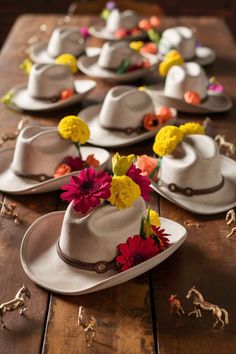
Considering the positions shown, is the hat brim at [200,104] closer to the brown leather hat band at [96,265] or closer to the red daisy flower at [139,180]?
the red daisy flower at [139,180]

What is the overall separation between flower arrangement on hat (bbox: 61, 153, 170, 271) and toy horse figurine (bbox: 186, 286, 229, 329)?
0.13m

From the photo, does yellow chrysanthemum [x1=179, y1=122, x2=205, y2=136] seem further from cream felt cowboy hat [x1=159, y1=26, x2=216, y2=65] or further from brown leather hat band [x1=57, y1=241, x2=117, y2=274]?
cream felt cowboy hat [x1=159, y1=26, x2=216, y2=65]

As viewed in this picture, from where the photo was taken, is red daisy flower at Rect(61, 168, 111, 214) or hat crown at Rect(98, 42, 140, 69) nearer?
red daisy flower at Rect(61, 168, 111, 214)

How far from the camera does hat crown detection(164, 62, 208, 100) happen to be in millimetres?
2146

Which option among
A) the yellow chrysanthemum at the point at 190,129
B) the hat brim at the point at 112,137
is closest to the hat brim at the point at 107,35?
the hat brim at the point at 112,137

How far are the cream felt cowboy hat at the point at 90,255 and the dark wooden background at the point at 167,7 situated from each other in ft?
11.5

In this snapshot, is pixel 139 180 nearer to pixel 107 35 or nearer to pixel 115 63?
pixel 115 63

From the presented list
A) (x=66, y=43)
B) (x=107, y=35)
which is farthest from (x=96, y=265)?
(x=107, y=35)

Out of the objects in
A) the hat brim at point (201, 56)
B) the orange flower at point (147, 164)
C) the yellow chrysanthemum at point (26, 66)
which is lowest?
the hat brim at point (201, 56)

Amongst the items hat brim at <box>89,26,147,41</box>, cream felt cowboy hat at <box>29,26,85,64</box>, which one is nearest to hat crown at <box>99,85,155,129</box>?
cream felt cowboy hat at <box>29,26,85,64</box>

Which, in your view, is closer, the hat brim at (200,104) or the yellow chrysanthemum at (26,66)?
the hat brim at (200,104)

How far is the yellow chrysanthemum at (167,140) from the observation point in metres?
1.60

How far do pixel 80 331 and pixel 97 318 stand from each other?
0.16ft

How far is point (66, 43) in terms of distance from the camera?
2643 mm
